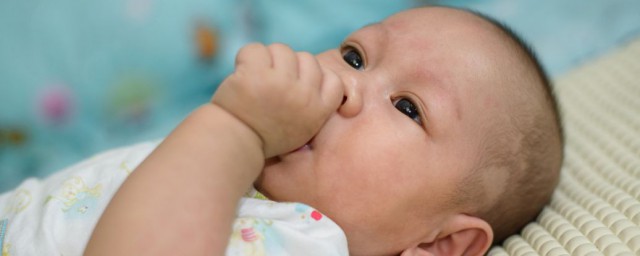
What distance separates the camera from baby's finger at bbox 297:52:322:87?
0.88 meters

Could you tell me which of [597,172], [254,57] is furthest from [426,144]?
[597,172]

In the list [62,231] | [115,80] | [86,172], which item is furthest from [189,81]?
[62,231]

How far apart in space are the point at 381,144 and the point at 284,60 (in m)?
0.19

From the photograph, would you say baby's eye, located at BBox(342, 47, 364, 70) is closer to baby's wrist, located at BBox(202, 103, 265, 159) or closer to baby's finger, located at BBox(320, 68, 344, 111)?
baby's finger, located at BBox(320, 68, 344, 111)

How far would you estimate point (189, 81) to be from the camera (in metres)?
1.89

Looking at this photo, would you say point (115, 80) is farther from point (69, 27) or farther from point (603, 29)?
point (603, 29)

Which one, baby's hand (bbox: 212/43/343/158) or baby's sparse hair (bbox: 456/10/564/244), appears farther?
baby's sparse hair (bbox: 456/10/564/244)

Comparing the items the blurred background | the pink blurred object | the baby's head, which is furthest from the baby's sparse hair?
the pink blurred object

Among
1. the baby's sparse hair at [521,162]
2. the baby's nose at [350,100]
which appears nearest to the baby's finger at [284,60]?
the baby's nose at [350,100]

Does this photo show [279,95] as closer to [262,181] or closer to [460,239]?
[262,181]

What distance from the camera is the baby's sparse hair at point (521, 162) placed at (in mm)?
1003

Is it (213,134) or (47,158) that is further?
(47,158)

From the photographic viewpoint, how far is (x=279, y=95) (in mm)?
854

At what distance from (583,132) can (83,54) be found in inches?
49.8
